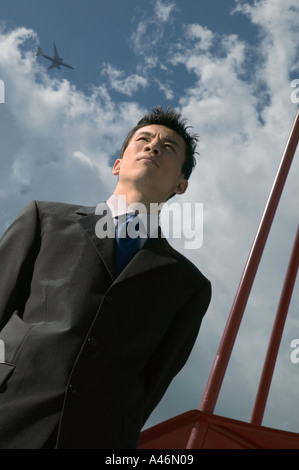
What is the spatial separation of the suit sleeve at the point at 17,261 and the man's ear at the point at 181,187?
0.83 meters

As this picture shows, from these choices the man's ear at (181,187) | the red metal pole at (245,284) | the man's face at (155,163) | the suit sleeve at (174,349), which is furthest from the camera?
the red metal pole at (245,284)

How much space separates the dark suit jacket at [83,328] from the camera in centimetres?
179

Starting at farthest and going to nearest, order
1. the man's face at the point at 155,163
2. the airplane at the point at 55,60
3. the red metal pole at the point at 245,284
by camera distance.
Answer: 1. the airplane at the point at 55,60
2. the red metal pole at the point at 245,284
3. the man's face at the point at 155,163

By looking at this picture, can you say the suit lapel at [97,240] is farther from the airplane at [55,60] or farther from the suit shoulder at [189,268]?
the airplane at [55,60]

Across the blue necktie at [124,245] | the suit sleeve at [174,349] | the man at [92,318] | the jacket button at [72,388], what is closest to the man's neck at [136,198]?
the man at [92,318]

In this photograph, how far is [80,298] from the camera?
1999mm

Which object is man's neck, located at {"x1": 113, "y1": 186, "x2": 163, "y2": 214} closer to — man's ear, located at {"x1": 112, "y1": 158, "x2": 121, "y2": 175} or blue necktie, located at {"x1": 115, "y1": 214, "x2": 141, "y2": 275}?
blue necktie, located at {"x1": 115, "y1": 214, "x2": 141, "y2": 275}

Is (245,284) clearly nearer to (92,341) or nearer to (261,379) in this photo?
(261,379)

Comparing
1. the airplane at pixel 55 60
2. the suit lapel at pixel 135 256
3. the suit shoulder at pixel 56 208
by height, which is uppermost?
the airplane at pixel 55 60

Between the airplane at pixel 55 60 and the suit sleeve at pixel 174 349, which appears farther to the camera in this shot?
the airplane at pixel 55 60

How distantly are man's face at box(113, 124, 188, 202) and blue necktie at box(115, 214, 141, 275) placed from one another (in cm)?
22

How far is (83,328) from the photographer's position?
1.93 meters

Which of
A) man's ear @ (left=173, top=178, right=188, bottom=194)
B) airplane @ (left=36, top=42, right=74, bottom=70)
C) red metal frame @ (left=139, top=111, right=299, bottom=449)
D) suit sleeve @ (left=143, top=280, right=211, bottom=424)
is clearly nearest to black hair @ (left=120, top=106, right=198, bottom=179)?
man's ear @ (left=173, top=178, right=188, bottom=194)
